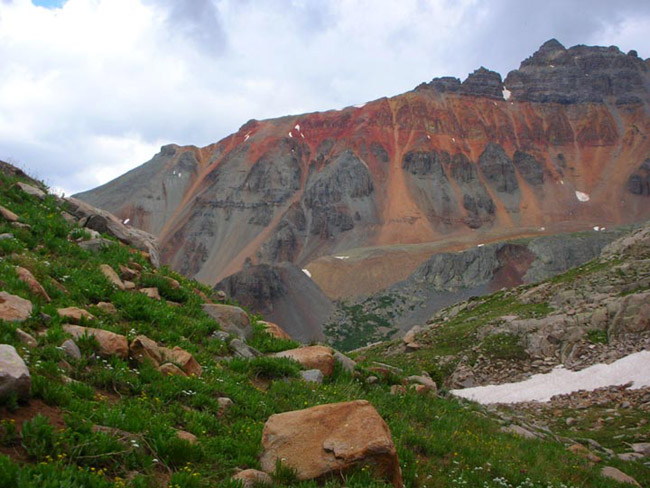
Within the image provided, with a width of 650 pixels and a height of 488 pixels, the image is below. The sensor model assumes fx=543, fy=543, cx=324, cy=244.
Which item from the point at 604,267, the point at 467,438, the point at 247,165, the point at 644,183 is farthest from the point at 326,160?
the point at 467,438

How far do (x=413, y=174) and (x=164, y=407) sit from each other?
14009cm

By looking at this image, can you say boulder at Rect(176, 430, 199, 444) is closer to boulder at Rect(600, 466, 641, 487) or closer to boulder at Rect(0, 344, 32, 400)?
boulder at Rect(0, 344, 32, 400)

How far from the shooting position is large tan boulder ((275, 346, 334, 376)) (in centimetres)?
1137

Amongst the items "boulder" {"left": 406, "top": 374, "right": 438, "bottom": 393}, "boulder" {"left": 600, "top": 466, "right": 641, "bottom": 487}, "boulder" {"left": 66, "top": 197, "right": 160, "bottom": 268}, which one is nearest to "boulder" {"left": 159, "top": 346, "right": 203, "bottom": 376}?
"boulder" {"left": 406, "top": 374, "right": 438, "bottom": 393}

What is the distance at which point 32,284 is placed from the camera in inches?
365

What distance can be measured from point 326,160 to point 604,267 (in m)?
119

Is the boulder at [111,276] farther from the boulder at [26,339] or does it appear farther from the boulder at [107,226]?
the boulder at [26,339]

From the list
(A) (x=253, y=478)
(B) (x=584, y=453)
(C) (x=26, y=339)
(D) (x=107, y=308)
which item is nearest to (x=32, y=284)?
(D) (x=107, y=308)

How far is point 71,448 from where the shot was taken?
5.45m

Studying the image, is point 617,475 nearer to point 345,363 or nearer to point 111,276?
point 345,363

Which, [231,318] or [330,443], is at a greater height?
[231,318]

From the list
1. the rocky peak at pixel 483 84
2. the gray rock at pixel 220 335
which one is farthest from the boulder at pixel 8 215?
the rocky peak at pixel 483 84

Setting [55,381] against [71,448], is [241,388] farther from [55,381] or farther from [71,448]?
[71,448]

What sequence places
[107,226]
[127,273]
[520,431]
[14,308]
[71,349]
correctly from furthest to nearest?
[107,226] → [520,431] → [127,273] → [14,308] → [71,349]
